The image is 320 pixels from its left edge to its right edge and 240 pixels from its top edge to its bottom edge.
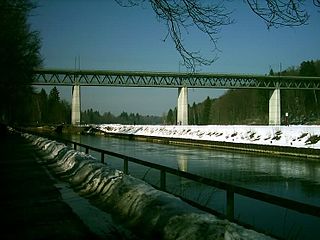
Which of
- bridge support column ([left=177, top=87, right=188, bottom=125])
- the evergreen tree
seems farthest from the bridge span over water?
the evergreen tree

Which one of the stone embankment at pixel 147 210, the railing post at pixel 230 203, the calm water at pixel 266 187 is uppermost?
the railing post at pixel 230 203

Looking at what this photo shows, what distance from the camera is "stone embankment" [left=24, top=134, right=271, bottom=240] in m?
6.49

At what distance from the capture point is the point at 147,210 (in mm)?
8328

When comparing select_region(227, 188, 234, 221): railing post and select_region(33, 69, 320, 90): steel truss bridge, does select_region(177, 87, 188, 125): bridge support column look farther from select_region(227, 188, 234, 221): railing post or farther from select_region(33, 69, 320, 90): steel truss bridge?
select_region(227, 188, 234, 221): railing post

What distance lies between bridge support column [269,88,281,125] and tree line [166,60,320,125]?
4821 millimetres

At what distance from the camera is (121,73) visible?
9369cm

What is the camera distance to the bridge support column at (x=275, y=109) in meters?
91.6

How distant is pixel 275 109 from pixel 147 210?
87264mm

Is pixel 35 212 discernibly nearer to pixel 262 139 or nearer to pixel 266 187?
pixel 266 187

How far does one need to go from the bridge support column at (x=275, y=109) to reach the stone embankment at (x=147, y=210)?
8148 cm

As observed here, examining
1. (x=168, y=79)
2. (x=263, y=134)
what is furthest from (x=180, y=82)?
(x=263, y=134)

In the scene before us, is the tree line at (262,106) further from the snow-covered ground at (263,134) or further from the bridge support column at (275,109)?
the snow-covered ground at (263,134)

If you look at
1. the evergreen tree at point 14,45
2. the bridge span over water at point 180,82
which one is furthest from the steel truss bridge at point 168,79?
the evergreen tree at point 14,45

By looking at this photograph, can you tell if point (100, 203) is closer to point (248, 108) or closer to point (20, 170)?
point (20, 170)
